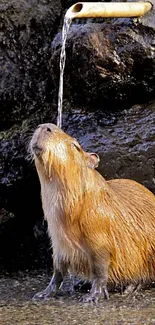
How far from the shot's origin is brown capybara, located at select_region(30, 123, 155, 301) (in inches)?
228

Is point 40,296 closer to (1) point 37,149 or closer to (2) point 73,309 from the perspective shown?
(2) point 73,309

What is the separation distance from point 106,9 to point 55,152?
1243 millimetres

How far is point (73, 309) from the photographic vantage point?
557 cm

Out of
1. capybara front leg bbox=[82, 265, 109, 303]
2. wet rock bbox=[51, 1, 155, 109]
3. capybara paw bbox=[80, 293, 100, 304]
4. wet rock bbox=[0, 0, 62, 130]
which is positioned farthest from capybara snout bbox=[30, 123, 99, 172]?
wet rock bbox=[0, 0, 62, 130]

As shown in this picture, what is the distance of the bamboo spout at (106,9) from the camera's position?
6.25m

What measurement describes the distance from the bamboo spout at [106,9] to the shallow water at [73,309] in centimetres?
196

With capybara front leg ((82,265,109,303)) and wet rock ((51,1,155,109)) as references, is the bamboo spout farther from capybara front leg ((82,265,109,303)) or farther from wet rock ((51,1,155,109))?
capybara front leg ((82,265,109,303))

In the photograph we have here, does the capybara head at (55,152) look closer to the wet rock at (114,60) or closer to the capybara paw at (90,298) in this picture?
the capybara paw at (90,298)

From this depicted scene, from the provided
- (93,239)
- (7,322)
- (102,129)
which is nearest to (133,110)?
(102,129)

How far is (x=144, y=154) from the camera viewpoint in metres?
6.77

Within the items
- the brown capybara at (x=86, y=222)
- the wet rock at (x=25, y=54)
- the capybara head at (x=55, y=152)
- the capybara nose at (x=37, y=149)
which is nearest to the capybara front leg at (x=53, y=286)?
the brown capybara at (x=86, y=222)

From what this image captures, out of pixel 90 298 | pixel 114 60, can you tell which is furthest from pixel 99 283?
pixel 114 60

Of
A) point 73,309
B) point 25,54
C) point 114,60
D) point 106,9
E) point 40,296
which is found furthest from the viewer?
point 25,54

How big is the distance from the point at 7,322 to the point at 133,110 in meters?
2.34
